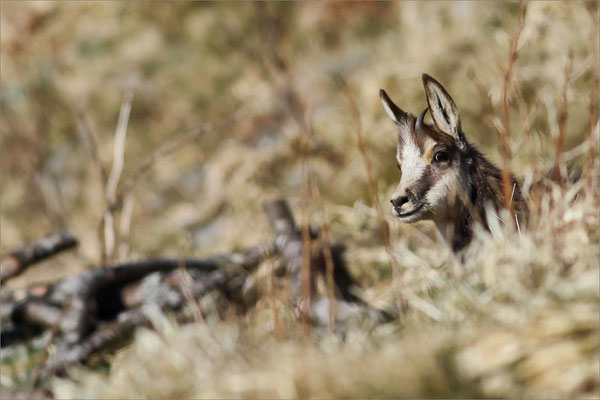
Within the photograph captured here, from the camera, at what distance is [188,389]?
199cm

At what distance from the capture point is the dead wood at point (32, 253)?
16.1 feet

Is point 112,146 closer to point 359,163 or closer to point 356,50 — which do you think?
point 356,50

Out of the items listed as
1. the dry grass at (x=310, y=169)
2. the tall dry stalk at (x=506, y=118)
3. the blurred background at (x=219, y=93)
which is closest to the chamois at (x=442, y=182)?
the dry grass at (x=310, y=169)

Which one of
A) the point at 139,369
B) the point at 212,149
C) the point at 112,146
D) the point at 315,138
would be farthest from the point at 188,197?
the point at 139,369

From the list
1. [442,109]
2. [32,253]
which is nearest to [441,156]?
[442,109]

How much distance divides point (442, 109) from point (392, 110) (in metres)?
0.22

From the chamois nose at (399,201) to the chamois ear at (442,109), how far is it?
36 centimetres

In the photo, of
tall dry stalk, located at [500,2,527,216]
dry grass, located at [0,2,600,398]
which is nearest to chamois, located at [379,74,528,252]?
dry grass, located at [0,2,600,398]

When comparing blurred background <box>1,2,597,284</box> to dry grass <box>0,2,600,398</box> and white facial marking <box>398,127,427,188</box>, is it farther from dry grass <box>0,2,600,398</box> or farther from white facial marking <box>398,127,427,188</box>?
white facial marking <box>398,127,427,188</box>

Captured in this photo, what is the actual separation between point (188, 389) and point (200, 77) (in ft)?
36.5

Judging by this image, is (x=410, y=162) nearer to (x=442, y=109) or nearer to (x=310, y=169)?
(x=442, y=109)

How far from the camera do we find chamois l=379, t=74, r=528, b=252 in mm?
2846

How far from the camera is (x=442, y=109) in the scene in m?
2.77

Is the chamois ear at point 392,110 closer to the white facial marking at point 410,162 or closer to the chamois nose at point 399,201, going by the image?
the white facial marking at point 410,162
